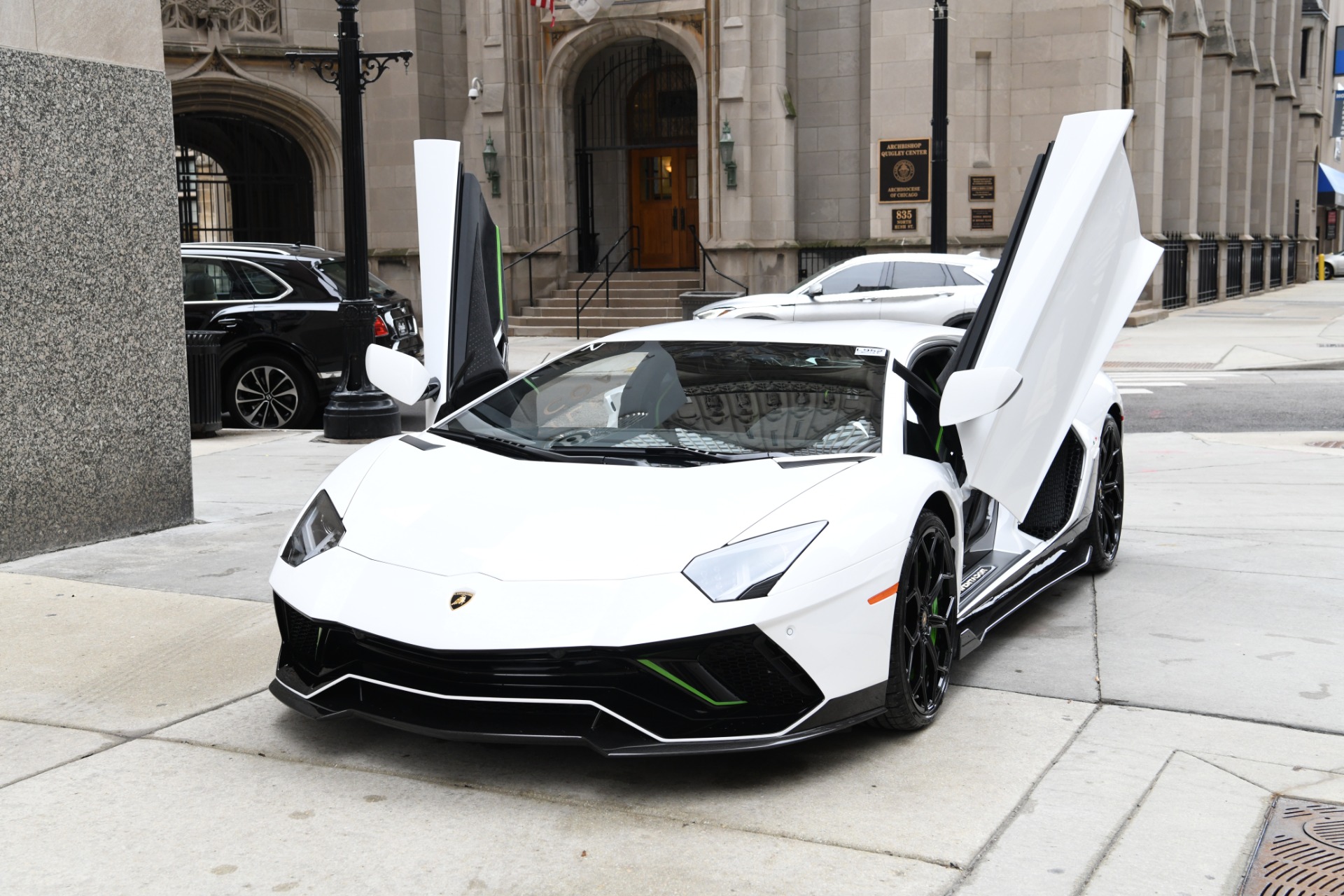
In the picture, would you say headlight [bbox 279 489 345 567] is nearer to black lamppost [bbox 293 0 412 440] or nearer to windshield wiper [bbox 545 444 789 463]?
windshield wiper [bbox 545 444 789 463]

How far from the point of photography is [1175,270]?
1216 inches

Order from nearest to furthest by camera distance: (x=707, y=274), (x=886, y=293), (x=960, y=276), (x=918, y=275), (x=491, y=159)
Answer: (x=960, y=276) → (x=886, y=293) → (x=918, y=275) → (x=707, y=274) → (x=491, y=159)

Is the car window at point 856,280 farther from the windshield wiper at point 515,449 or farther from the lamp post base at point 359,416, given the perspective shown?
the windshield wiper at point 515,449

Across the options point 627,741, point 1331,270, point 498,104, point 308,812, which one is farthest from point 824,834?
point 1331,270

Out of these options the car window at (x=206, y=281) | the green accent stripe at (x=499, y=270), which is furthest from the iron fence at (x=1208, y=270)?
the green accent stripe at (x=499, y=270)

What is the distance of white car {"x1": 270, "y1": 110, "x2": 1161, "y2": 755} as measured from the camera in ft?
12.2

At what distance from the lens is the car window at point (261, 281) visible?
501 inches

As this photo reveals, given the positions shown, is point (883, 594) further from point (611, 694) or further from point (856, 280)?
point (856, 280)

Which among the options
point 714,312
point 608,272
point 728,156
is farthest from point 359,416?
point 728,156

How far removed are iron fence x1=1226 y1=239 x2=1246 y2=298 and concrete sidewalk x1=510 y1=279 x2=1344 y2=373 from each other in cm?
517

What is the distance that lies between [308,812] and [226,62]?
24.3 meters

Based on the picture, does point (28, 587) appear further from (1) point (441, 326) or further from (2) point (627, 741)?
(2) point (627, 741)

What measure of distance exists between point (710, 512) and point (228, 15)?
963 inches

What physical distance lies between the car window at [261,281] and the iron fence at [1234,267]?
30771 millimetres
